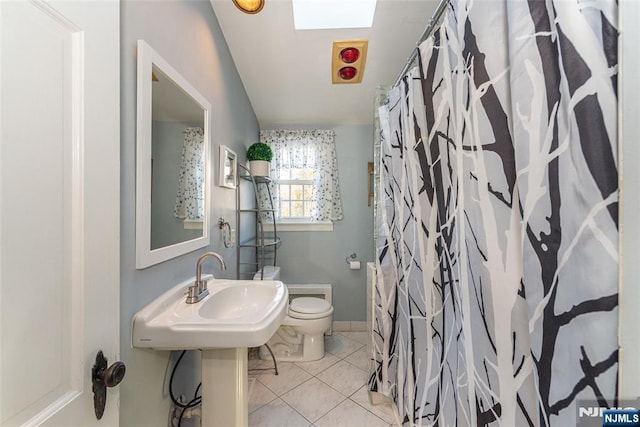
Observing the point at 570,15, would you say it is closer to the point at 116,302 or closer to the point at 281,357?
the point at 116,302

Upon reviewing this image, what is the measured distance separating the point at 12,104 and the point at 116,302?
17.9 inches

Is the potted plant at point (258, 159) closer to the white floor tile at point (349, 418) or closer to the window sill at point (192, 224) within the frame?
the window sill at point (192, 224)

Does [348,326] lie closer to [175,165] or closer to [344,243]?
[344,243]

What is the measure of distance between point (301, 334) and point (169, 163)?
1.69 metres

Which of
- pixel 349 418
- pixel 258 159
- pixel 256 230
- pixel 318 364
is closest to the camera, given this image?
pixel 349 418

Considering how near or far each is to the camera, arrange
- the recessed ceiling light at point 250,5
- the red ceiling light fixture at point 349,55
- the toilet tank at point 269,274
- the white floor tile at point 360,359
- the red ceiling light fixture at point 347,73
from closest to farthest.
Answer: the recessed ceiling light at point 250,5 → the red ceiling light fixture at point 349,55 → the red ceiling light fixture at point 347,73 → the white floor tile at point 360,359 → the toilet tank at point 269,274

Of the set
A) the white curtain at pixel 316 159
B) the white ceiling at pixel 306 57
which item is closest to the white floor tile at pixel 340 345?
the white curtain at pixel 316 159

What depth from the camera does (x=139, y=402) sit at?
85 centimetres

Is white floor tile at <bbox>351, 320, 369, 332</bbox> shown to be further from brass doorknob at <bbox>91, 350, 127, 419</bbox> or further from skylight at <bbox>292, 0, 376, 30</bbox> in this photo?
skylight at <bbox>292, 0, 376, 30</bbox>

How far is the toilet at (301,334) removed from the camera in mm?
1964

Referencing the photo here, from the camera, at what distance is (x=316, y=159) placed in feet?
8.47

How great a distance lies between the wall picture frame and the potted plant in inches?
12.5

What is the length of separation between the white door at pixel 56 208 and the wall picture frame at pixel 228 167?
94cm

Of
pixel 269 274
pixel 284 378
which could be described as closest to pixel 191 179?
pixel 269 274
